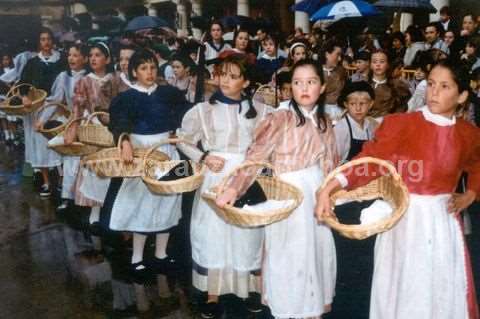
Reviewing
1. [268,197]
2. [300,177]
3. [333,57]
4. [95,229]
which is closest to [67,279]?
[95,229]

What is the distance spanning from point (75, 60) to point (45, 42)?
1.33 meters

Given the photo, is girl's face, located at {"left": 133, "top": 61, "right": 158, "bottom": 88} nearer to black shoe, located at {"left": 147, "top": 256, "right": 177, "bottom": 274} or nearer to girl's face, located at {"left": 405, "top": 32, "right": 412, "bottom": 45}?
black shoe, located at {"left": 147, "top": 256, "right": 177, "bottom": 274}

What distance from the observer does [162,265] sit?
4.78 meters

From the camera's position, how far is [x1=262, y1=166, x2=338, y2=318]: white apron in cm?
329

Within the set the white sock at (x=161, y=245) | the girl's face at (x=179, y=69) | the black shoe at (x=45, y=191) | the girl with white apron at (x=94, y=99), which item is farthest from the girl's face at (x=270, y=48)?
the white sock at (x=161, y=245)

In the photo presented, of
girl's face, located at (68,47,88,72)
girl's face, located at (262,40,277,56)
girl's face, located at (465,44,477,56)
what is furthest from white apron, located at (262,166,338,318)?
girl's face, located at (465,44,477,56)

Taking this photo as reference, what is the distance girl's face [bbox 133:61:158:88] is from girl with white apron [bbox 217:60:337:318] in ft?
5.02

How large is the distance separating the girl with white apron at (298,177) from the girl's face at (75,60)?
380 centimetres

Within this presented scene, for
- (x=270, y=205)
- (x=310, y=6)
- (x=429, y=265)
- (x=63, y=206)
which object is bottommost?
(x=63, y=206)

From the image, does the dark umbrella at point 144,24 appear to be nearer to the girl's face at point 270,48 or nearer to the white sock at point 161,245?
the girl's face at point 270,48

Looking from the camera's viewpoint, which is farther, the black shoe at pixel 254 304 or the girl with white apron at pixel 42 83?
the girl with white apron at pixel 42 83

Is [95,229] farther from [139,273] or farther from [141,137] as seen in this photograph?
[141,137]

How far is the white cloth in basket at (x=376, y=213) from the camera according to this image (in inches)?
109

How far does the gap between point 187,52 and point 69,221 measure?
2966 mm
